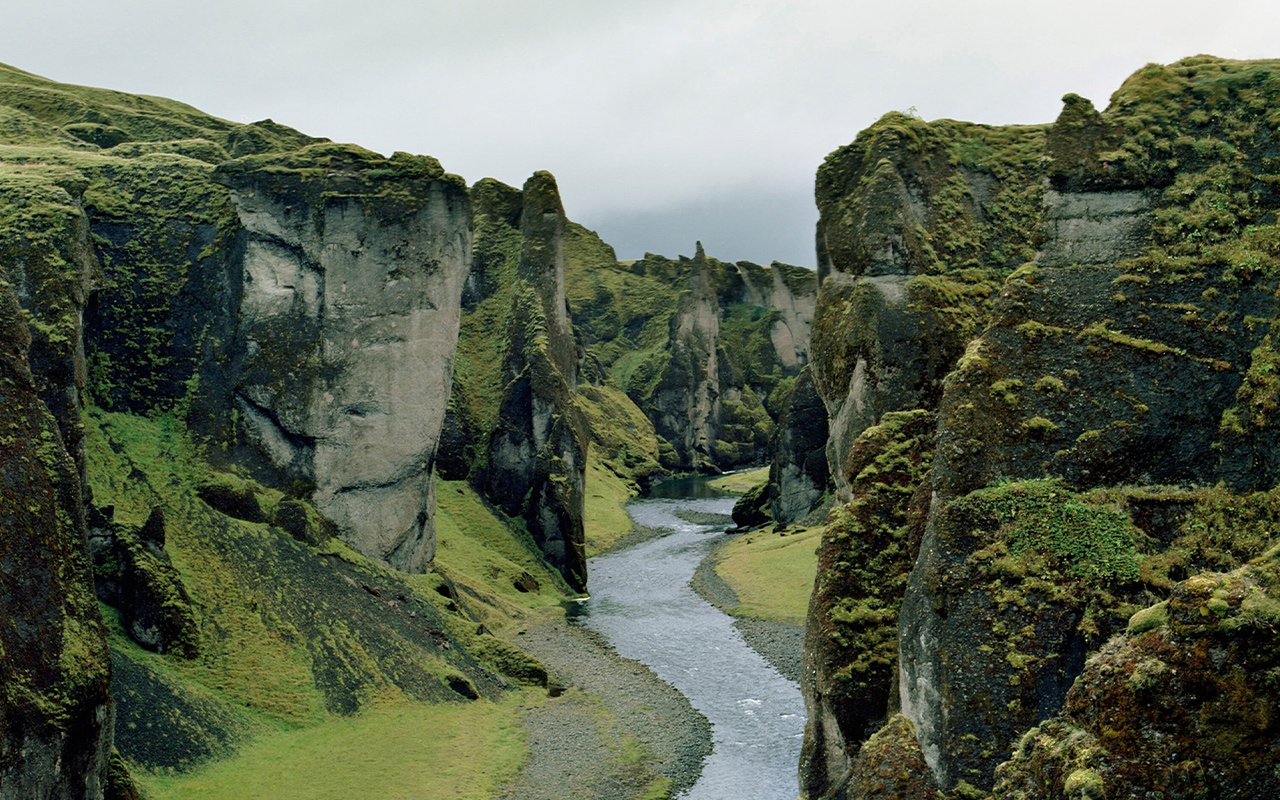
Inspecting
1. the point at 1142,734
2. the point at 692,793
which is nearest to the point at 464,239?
the point at 692,793

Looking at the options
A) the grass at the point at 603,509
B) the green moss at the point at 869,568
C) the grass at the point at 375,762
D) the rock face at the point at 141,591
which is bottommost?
the grass at the point at 603,509

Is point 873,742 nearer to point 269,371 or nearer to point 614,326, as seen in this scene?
point 269,371

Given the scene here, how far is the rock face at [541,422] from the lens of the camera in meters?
71.6

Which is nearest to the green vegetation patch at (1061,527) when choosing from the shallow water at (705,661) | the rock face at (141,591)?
the shallow water at (705,661)

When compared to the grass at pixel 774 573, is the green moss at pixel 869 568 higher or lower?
higher

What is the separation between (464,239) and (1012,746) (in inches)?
1783

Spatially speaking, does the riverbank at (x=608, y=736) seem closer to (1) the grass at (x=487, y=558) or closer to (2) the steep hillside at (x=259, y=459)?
(2) the steep hillside at (x=259, y=459)

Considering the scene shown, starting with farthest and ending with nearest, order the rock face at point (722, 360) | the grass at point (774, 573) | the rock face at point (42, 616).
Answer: the rock face at point (722, 360) < the grass at point (774, 573) < the rock face at point (42, 616)

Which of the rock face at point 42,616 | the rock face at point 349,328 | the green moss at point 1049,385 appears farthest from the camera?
the rock face at point 349,328

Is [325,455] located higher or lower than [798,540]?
higher

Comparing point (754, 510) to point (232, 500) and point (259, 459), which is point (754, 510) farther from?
point (232, 500)

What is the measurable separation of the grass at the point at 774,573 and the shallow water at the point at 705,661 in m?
2.50

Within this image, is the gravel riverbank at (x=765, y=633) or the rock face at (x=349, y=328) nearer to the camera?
the gravel riverbank at (x=765, y=633)

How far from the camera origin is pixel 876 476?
25.3m
